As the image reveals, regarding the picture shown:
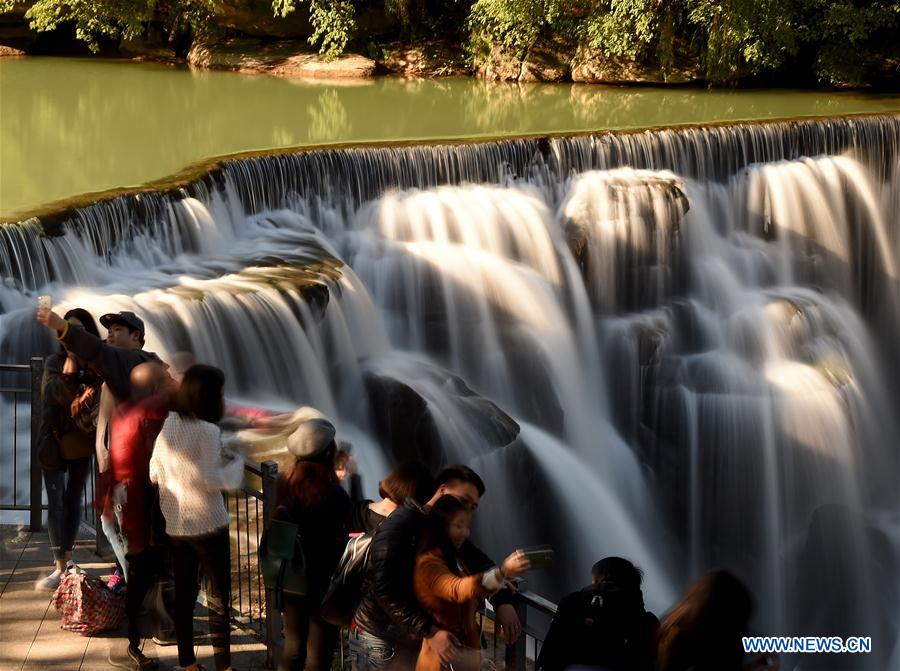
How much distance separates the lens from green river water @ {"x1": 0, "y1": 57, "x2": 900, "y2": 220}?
827 inches

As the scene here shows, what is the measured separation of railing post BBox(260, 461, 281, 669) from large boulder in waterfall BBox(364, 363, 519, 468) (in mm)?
5764

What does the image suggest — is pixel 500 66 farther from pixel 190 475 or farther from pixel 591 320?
pixel 190 475

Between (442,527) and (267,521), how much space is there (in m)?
1.73

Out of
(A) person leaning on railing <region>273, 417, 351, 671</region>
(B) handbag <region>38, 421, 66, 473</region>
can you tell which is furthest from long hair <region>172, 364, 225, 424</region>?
(B) handbag <region>38, 421, 66, 473</region>

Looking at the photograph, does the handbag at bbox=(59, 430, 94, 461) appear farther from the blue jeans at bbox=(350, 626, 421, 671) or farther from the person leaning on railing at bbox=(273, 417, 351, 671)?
the blue jeans at bbox=(350, 626, 421, 671)

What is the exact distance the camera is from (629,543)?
14.4 metres

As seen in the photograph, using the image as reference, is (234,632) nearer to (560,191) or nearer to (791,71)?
(560,191)

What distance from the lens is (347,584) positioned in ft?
18.1

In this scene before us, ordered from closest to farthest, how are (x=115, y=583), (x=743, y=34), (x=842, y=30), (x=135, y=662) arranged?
(x=135, y=662)
(x=115, y=583)
(x=743, y=34)
(x=842, y=30)

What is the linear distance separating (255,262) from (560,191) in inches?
241

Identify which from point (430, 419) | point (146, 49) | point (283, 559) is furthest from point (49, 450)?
point (146, 49)

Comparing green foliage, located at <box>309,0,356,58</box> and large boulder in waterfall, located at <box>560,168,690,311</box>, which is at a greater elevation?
green foliage, located at <box>309,0,356,58</box>

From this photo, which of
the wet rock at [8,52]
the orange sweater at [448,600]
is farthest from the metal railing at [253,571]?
the wet rock at [8,52]

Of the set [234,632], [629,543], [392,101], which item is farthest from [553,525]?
[392,101]
